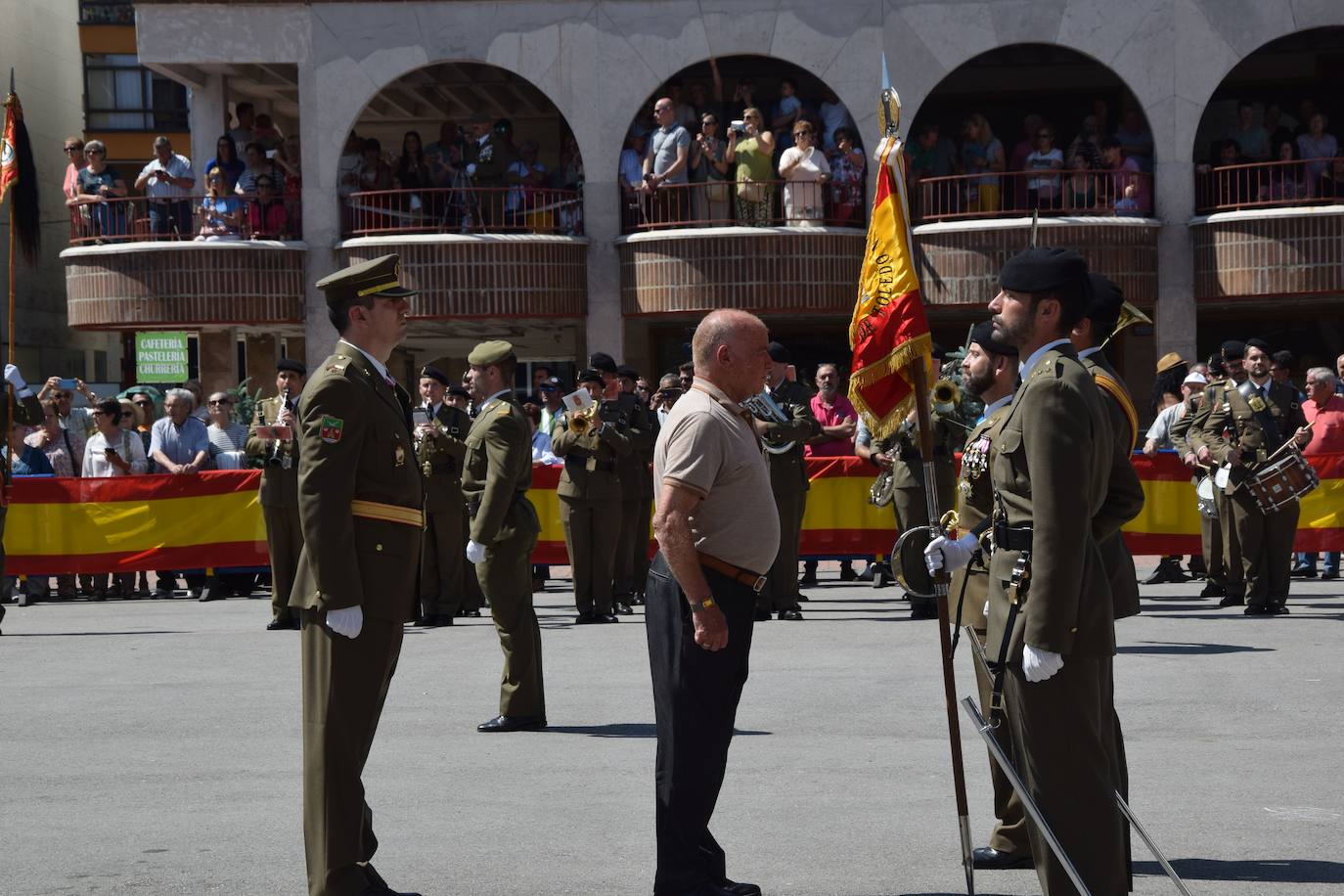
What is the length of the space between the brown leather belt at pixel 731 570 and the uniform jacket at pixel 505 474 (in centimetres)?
377

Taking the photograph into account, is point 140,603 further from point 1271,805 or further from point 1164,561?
point 1271,805

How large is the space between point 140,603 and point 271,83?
14.3 m

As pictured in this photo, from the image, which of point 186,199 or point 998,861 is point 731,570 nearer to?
point 998,861

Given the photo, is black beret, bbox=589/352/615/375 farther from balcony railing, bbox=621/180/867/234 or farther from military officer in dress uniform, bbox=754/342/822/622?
balcony railing, bbox=621/180/867/234

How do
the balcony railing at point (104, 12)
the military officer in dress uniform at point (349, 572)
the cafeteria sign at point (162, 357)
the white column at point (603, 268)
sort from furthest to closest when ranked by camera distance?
1. the balcony railing at point (104, 12)
2. the cafeteria sign at point (162, 357)
3. the white column at point (603, 268)
4. the military officer in dress uniform at point (349, 572)

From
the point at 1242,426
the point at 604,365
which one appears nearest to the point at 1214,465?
the point at 1242,426

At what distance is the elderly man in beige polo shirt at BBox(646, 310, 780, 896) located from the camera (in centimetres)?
587

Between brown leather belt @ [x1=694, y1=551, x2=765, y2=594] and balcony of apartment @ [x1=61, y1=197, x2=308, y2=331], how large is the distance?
880 inches

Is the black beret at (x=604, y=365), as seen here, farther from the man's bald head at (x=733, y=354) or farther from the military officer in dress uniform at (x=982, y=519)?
the man's bald head at (x=733, y=354)

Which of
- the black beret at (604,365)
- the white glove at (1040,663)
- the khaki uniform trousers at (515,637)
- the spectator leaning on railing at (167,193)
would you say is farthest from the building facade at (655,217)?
the white glove at (1040,663)

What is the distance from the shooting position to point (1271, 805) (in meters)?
7.29

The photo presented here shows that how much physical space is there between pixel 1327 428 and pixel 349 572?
45.7ft

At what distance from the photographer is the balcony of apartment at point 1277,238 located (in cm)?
2572

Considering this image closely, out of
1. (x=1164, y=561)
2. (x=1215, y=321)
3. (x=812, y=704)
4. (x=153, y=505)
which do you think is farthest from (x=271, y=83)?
(x=812, y=704)
